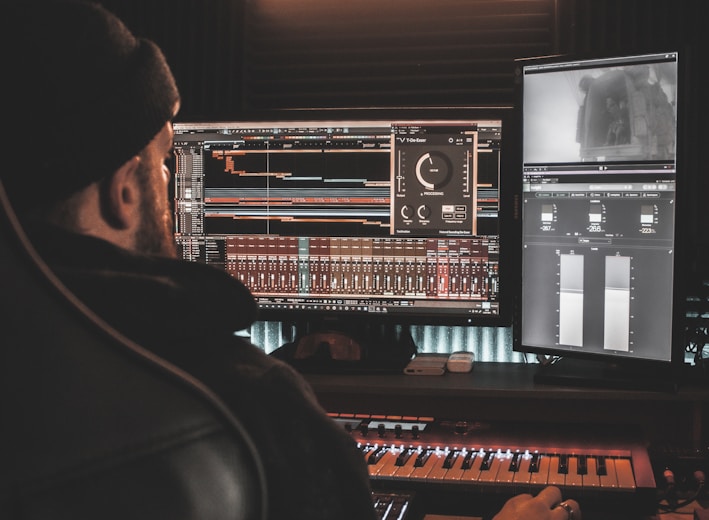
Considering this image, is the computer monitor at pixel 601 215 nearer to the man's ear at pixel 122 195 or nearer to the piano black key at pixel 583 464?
the piano black key at pixel 583 464

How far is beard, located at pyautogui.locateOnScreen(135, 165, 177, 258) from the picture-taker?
778mm

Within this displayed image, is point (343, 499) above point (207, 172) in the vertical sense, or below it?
below

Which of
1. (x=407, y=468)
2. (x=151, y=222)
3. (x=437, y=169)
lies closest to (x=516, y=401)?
(x=407, y=468)

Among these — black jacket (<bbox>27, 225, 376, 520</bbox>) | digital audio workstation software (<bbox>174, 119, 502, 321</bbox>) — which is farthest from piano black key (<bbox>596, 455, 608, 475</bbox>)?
black jacket (<bbox>27, 225, 376, 520</bbox>)

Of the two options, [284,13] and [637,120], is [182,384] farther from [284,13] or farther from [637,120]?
[284,13]

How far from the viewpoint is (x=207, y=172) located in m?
2.15

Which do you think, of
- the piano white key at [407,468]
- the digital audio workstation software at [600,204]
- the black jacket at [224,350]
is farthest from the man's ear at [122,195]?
the digital audio workstation software at [600,204]

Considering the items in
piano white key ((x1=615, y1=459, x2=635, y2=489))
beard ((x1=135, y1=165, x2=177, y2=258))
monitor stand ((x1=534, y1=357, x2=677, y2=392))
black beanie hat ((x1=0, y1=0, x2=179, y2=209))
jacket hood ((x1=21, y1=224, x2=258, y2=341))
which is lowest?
piano white key ((x1=615, y1=459, x2=635, y2=489))

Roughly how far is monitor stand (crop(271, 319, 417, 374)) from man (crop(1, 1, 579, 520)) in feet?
4.00

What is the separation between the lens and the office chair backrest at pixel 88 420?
481 mm

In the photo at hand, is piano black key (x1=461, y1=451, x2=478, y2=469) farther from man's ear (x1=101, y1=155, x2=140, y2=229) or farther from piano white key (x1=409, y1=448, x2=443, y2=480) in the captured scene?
man's ear (x1=101, y1=155, x2=140, y2=229)

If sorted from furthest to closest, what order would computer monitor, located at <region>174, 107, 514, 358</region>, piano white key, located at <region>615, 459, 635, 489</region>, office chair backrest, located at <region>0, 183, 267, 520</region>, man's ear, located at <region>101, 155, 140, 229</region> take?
computer monitor, located at <region>174, 107, 514, 358</region> → piano white key, located at <region>615, 459, 635, 489</region> → man's ear, located at <region>101, 155, 140, 229</region> → office chair backrest, located at <region>0, 183, 267, 520</region>

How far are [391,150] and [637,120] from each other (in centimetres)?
59

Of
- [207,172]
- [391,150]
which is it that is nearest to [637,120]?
[391,150]
